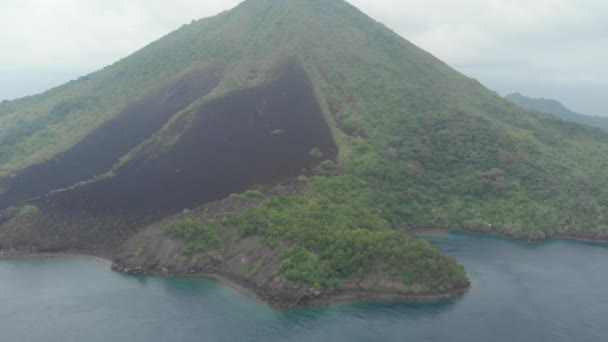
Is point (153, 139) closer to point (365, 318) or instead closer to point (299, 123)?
→ point (299, 123)

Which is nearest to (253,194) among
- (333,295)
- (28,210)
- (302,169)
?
(302,169)

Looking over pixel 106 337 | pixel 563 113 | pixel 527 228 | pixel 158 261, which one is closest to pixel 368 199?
pixel 527 228

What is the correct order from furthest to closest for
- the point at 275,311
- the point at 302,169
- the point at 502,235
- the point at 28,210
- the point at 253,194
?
the point at 302,169 < the point at 502,235 < the point at 28,210 < the point at 253,194 < the point at 275,311

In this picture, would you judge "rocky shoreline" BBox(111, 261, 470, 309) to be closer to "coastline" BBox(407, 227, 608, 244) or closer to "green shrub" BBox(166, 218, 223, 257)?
"green shrub" BBox(166, 218, 223, 257)

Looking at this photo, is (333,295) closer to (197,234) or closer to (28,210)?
(197,234)

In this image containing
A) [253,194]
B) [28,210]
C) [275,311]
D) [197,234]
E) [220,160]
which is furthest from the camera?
[220,160]

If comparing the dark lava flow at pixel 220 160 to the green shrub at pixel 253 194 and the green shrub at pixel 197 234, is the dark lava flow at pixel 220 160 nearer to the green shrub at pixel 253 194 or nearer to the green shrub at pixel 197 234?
the green shrub at pixel 253 194

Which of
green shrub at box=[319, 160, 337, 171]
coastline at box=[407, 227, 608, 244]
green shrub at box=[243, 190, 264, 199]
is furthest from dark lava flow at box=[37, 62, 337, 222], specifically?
coastline at box=[407, 227, 608, 244]
